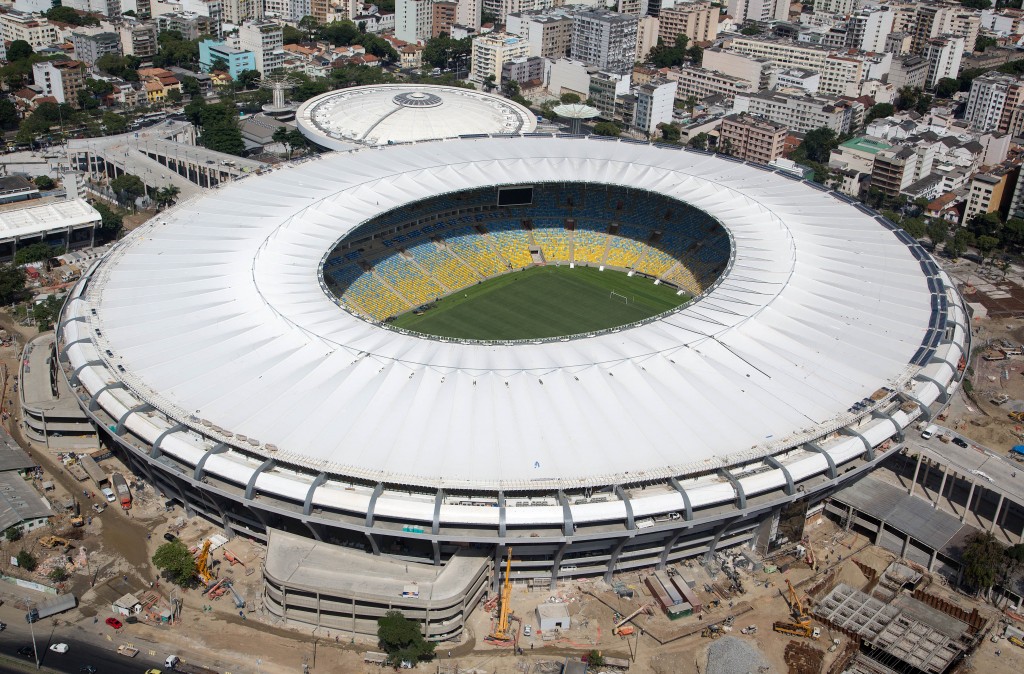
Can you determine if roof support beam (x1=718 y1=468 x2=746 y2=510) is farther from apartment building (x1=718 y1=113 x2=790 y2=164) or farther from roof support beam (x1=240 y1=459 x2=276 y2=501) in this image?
apartment building (x1=718 y1=113 x2=790 y2=164)

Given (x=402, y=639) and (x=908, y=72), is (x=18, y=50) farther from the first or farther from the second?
(x=908, y=72)

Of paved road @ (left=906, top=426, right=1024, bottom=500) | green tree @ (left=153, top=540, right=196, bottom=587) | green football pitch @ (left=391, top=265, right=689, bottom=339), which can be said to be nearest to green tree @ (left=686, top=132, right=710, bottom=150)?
green football pitch @ (left=391, top=265, right=689, bottom=339)

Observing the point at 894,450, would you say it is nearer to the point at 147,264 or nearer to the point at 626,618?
the point at 626,618

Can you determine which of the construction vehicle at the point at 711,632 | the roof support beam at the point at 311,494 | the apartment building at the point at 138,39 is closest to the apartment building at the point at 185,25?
the apartment building at the point at 138,39

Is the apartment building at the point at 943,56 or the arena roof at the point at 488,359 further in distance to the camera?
the apartment building at the point at 943,56

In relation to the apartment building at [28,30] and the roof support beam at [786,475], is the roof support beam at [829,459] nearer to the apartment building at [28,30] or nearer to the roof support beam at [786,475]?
the roof support beam at [786,475]

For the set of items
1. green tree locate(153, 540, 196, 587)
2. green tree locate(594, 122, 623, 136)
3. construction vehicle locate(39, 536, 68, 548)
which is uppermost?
green tree locate(594, 122, 623, 136)

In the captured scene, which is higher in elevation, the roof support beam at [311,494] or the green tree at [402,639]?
the roof support beam at [311,494]
